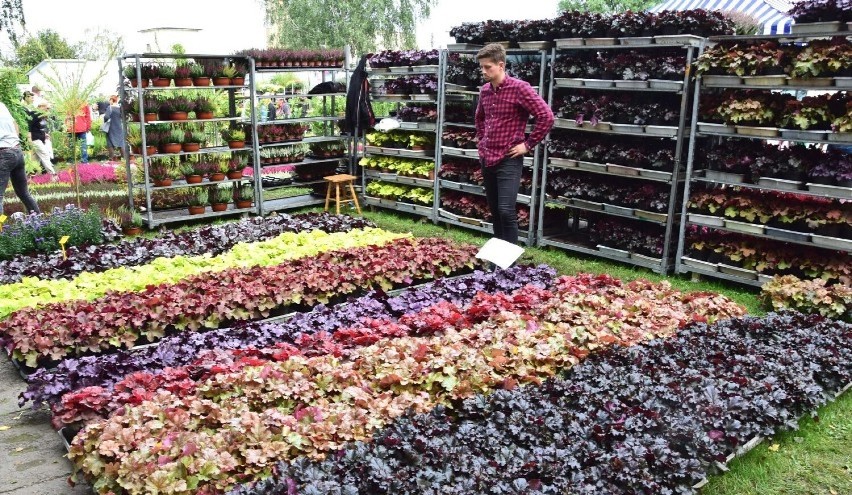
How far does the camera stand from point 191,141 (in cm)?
1179

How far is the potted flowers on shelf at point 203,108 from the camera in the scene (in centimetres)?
1198

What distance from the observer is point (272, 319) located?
6.46 meters

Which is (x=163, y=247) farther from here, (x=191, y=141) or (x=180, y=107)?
(x=180, y=107)

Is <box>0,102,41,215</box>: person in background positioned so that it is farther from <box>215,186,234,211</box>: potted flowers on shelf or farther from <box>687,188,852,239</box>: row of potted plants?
<box>687,188,852,239</box>: row of potted plants

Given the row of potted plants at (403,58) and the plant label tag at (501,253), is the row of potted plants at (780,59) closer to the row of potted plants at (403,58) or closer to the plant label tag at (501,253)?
the plant label tag at (501,253)

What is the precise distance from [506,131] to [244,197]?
6.39 m

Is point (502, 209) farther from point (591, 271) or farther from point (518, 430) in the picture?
point (518, 430)

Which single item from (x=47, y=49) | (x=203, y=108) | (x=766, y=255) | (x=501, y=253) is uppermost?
(x=47, y=49)

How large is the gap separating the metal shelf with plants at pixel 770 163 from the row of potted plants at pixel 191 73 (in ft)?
25.4

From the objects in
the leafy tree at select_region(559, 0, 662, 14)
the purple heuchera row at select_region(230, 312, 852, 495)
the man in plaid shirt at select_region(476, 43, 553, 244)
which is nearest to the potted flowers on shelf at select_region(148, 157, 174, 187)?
the man in plaid shirt at select_region(476, 43, 553, 244)

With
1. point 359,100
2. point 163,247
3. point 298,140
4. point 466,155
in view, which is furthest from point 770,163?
point 298,140

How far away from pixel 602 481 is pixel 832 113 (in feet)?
18.8

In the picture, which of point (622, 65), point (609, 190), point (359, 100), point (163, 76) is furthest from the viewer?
point (359, 100)

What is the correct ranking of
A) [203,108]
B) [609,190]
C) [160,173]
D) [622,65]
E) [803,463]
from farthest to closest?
[203,108] < [160,173] < [609,190] < [622,65] < [803,463]
